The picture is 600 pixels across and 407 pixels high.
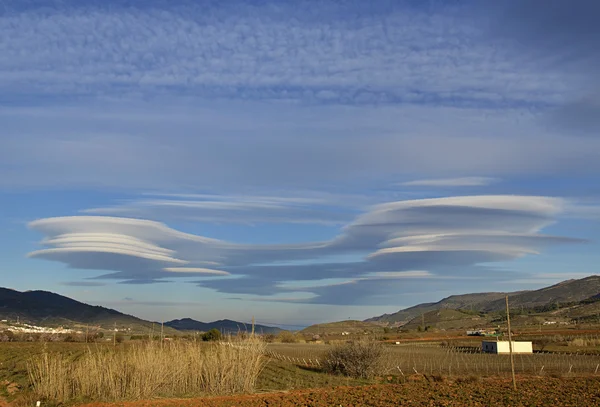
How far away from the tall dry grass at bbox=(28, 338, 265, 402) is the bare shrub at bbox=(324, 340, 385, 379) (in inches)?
359

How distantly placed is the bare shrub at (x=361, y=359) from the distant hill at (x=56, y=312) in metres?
104

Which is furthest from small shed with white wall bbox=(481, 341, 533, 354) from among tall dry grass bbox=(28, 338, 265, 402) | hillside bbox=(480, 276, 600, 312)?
hillside bbox=(480, 276, 600, 312)

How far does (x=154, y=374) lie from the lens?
917 inches

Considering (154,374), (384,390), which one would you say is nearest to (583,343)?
(384,390)

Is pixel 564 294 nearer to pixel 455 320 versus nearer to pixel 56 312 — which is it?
pixel 455 320

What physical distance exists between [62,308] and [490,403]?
154 metres

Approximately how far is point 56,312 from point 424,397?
14630cm

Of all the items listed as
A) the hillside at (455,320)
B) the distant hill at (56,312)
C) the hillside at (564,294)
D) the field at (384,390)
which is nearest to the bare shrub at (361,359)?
the field at (384,390)

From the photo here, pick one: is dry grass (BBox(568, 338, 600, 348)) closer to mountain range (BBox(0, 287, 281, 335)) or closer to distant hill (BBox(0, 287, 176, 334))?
mountain range (BBox(0, 287, 281, 335))

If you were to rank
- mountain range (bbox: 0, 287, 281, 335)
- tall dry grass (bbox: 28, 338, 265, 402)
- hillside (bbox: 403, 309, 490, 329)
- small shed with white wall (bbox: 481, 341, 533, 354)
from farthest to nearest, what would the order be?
mountain range (bbox: 0, 287, 281, 335) < hillside (bbox: 403, 309, 490, 329) < small shed with white wall (bbox: 481, 341, 533, 354) < tall dry grass (bbox: 28, 338, 265, 402)

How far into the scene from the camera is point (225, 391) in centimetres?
2459

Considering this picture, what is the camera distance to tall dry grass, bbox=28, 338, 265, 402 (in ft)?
75.0

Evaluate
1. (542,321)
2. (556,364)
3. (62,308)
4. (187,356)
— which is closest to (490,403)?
(187,356)

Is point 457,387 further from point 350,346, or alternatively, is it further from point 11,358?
point 11,358
